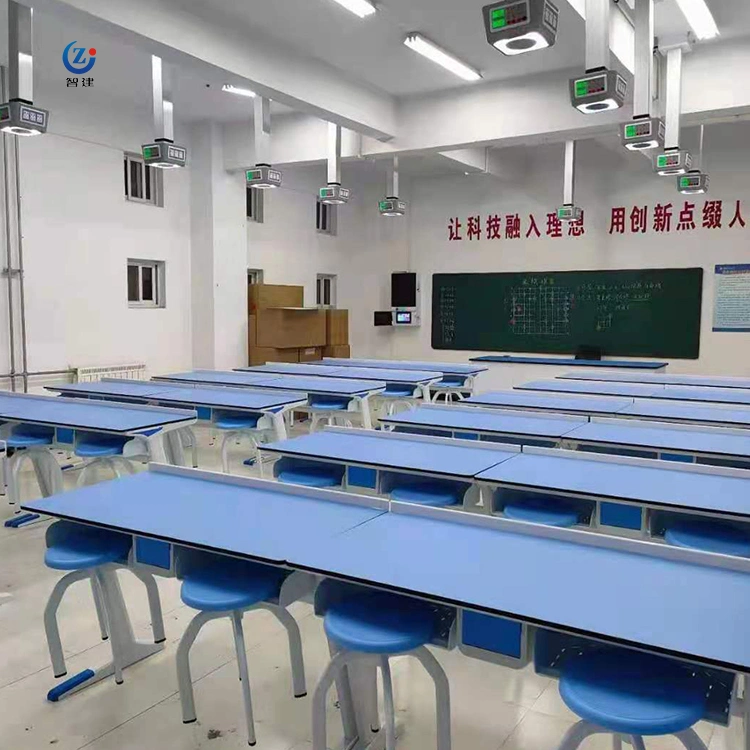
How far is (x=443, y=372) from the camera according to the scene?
6957 mm

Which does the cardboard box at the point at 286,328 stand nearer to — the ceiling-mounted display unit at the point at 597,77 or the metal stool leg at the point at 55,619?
the ceiling-mounted display unit at the point at 597,77

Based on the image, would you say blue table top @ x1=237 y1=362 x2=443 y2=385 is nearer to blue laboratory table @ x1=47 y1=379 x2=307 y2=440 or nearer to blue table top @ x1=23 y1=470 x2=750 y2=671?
blue laboratory table @ x1=47 y1=379 x2=307 y2=440

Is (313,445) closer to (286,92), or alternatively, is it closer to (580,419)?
(580,419)

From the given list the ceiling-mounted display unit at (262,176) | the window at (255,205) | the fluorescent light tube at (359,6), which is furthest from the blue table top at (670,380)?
the window at (255,205)

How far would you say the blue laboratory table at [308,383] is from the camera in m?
5.44

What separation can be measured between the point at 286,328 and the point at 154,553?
21.5ft

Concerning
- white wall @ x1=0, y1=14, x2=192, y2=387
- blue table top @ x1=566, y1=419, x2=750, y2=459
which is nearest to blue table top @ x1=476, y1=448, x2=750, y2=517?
blue table top @ x1=566, y1=419, x2=750, y2=459

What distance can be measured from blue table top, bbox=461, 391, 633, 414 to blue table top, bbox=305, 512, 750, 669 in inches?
97.2

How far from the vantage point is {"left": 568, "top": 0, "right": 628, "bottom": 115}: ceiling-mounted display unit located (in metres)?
3.41

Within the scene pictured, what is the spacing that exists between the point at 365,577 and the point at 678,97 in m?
5.43

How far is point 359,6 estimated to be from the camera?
4785 millimetres

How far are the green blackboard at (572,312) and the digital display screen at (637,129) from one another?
199 inches

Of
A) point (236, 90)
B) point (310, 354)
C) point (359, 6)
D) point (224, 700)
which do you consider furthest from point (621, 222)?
point (224, 700)

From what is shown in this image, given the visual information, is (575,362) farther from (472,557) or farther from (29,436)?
(472,557)
